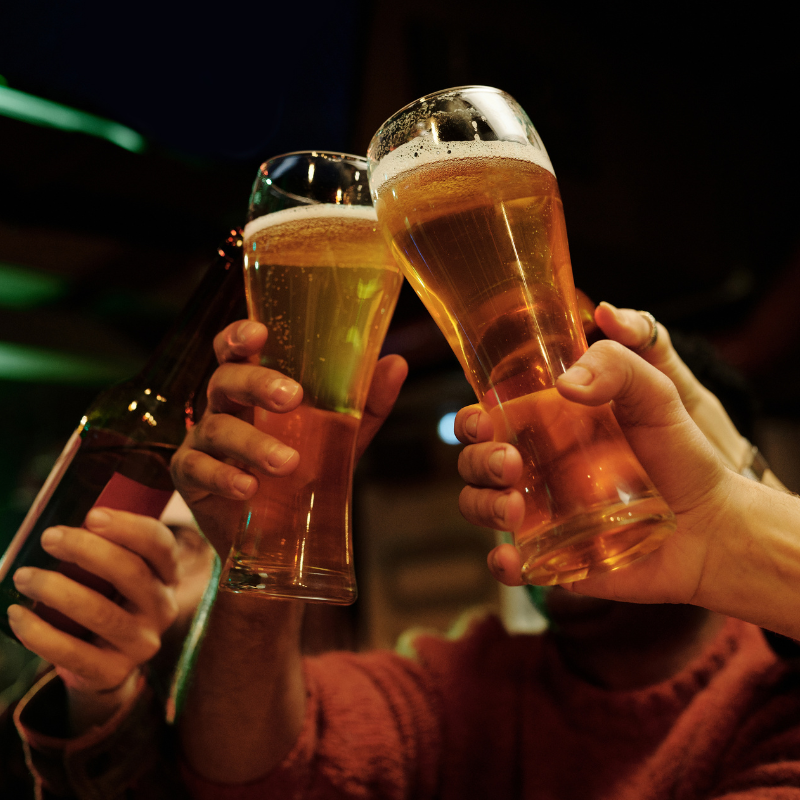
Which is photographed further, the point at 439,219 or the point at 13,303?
the point at 13,303

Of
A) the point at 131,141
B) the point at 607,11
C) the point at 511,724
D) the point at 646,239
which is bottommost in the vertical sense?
the point at 511,724

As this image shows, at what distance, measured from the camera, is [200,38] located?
5.79 ft

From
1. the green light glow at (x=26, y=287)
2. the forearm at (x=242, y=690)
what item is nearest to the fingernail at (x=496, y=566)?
the forearm at (x=242, y=690)

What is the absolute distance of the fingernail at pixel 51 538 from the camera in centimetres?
80

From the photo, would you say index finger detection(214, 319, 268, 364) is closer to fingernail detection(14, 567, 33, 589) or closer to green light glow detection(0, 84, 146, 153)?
fingernail detection(14, 567, 33, 589)

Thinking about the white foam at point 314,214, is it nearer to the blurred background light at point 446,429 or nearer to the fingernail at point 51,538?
the fingernail at point 51,538

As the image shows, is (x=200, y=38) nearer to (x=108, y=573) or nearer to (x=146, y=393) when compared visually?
(x=146, y=393)

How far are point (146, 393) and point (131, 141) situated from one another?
1.33m

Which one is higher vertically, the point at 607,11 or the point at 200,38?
the point at 607,11

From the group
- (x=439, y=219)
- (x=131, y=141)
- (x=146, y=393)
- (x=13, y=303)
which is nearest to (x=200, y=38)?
(x=131, y=141)

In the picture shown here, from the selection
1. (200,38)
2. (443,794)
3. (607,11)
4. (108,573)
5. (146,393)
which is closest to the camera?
(108,573)

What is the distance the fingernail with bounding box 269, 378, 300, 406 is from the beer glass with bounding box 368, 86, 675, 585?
19cm

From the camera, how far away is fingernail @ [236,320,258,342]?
29.5 inches

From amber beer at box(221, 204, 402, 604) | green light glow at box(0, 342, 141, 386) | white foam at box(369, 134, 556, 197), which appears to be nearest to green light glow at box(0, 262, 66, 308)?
green light glow at box(0, 342, 141, 386)
